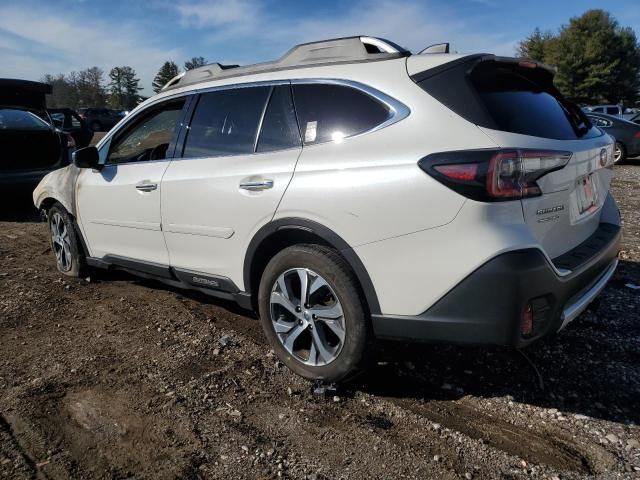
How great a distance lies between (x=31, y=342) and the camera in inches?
144

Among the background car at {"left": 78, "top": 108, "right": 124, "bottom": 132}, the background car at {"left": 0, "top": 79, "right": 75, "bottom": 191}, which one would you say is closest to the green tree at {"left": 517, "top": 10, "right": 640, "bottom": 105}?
the background car at {"left": 78, "top": 108, "right": 124, "bottom": 132}

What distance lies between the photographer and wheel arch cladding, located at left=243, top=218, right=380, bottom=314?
263cm

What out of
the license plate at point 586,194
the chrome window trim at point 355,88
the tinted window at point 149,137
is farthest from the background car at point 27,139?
the license plate at point 586,194

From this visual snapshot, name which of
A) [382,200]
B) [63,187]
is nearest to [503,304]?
[382,200]

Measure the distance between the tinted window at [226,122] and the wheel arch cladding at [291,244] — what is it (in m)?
0.56

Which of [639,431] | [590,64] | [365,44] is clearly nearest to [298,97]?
[365,44]

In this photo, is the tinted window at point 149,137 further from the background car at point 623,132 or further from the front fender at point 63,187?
the background car at point 623,132

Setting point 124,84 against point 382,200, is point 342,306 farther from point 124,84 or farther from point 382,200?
point 124,84

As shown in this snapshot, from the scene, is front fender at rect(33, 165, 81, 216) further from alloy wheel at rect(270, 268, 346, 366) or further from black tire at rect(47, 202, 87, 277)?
alloy wheel at rect(270, 268, 346, 366)

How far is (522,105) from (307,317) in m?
1.59

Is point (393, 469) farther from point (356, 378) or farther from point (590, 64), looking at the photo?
point (590, 64)

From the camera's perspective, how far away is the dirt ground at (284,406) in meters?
2.38

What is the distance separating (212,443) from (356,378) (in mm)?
902

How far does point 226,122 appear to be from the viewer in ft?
11.3
